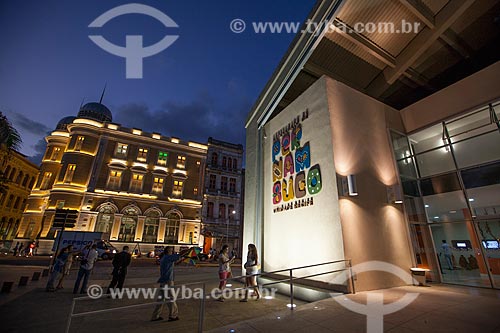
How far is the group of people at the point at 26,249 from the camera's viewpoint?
22281 mm

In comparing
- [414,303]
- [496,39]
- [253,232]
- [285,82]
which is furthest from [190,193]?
[496,39]

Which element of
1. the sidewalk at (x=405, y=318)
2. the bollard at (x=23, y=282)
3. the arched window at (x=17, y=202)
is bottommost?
the bollard at (x=23, y=282)

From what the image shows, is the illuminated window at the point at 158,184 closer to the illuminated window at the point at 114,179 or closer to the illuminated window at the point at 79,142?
the illuminated window at the point at 114,179

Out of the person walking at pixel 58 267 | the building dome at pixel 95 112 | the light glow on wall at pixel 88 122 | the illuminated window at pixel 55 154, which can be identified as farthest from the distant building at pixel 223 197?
the person walking at pixel 58 267

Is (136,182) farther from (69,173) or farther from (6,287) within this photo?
(6,287)

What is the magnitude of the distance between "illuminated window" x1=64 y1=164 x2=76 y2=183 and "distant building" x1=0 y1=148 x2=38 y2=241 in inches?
474

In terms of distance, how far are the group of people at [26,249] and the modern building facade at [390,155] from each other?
26.1m

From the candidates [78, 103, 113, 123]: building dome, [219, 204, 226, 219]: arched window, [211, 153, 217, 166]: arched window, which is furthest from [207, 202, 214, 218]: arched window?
[78, 103, 113, 123]: building dome

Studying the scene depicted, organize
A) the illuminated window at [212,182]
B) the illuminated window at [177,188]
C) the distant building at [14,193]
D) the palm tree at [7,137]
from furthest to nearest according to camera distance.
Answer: the illuminated window at [212,182] < the distant building at [14,193] < the illuminated window at [177,188] < the palm tree at [7,137]

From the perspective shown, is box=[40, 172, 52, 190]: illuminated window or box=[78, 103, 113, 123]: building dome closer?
box=[40, 172, 52, 190]: illuminated window

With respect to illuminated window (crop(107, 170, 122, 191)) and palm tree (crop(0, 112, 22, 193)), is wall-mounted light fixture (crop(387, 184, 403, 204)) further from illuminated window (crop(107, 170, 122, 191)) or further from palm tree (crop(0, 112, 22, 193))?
illuminated window (crop(107, 170, 122, 191))

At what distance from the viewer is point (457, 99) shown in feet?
29.6

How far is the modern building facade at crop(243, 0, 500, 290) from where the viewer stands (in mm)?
7648

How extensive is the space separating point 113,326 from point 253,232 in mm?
7684
